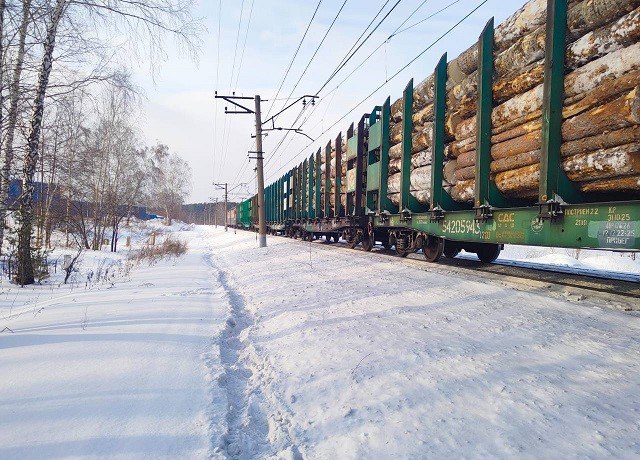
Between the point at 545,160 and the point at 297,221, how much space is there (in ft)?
53.6

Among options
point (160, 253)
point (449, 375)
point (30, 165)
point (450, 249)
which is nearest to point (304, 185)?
point (160, 253)

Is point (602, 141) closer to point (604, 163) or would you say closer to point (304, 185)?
point (604, 163)

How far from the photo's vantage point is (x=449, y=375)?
254 centimetres

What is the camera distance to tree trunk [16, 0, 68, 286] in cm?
658

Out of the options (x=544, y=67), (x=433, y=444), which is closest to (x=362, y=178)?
(x=544, y=67)

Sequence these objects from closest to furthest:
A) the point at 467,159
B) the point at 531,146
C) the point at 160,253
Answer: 1. the point at 531,146
2. the point at 467,159
3. the point at 160,253

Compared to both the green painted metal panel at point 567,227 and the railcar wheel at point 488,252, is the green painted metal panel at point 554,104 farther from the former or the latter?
the railcar wheel at point 488,252

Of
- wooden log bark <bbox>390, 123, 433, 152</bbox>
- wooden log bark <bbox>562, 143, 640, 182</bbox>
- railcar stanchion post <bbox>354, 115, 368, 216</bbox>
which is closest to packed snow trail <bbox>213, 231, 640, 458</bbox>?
wooden log bark <bbox>562, 143, 640, 182</bbox>

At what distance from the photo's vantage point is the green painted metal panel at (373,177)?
Answer: 9.98 metres

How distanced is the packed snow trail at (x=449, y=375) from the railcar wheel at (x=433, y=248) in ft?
10.5

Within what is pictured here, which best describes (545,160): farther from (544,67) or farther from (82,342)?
(82,342)

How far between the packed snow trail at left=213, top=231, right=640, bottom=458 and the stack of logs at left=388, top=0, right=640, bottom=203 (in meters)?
1.63

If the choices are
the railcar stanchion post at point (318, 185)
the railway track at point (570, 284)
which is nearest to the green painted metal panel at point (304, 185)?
the railcar stanchion post at point (318, 185)

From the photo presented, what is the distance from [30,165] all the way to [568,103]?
9.39 meters
